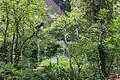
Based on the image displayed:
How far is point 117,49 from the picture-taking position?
506 centimetres

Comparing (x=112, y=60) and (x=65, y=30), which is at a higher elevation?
(x=65, y=30)

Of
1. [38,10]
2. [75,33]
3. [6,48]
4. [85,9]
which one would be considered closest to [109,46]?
[75,33]

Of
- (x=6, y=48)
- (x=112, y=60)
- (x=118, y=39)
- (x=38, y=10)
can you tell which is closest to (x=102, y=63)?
(x=112, y=60)

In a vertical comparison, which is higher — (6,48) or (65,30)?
(65,30)

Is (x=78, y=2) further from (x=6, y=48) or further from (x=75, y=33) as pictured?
(x=75, y=33)

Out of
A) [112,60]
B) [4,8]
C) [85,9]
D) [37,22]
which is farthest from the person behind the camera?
[85,9]

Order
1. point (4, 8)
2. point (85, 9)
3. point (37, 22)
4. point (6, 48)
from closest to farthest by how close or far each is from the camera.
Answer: point (4, 8) → point (37, 22) → point (6, 48) → point (85, 9)

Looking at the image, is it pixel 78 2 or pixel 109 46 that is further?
pixel 78 2

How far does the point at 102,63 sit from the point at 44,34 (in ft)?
9.05

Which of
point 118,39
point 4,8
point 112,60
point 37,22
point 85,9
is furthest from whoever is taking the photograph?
point 85,9

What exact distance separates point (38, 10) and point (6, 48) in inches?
73.5

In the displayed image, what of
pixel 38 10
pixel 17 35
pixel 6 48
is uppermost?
pixel 38 10

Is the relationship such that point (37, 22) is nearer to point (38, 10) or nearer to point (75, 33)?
point (38, 10)

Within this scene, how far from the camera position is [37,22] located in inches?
288
